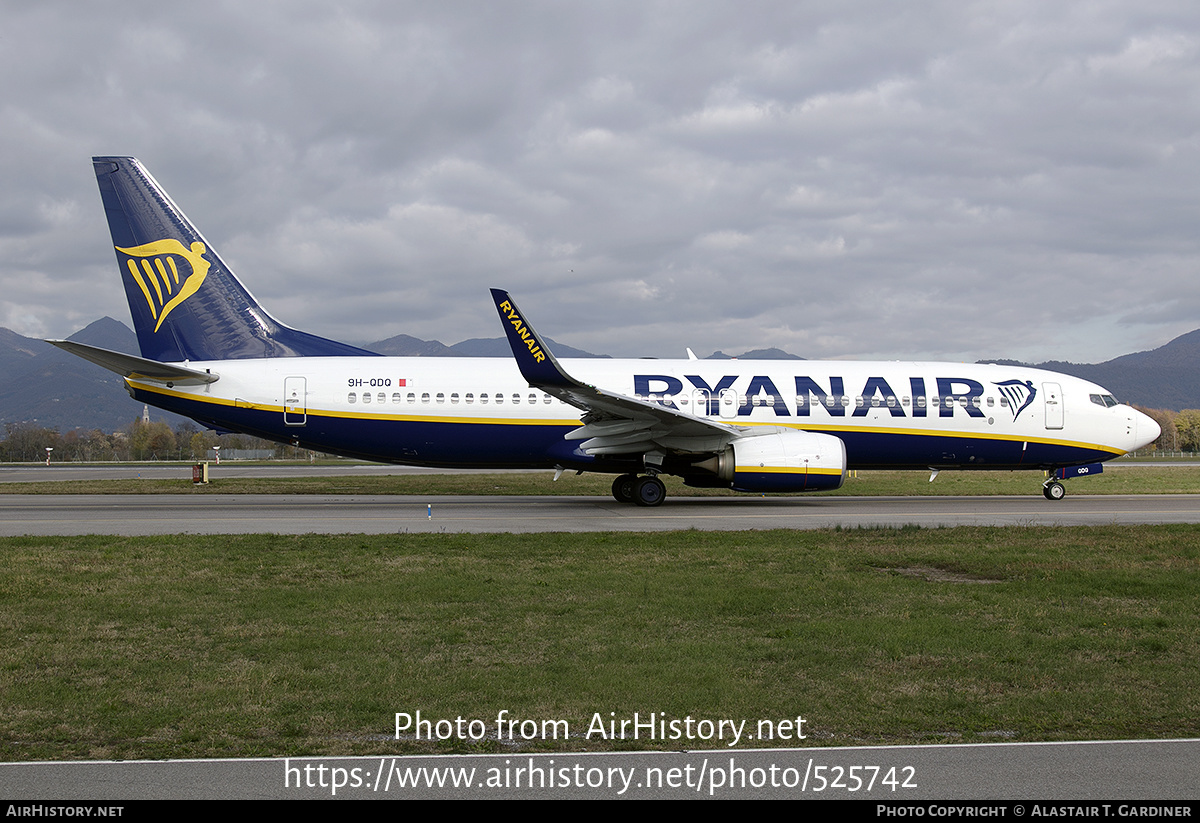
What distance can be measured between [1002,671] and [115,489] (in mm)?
27018

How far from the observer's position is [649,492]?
19969 mm

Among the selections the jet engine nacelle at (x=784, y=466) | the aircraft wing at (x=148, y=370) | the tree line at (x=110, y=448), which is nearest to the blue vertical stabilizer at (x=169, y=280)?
the aircraft wing at (x=148, y=370)

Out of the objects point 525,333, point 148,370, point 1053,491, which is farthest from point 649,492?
point 148,370

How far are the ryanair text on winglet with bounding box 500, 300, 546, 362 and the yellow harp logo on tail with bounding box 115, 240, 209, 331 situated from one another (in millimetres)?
9489

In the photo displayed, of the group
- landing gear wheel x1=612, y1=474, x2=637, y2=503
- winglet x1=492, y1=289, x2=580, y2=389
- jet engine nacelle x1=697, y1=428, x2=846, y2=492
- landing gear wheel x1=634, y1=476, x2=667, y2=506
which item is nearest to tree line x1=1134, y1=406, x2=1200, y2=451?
jet engine nacelle x1=697, y1=428, x2=846, y2=492

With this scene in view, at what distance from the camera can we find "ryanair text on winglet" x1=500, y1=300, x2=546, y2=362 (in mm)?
17203

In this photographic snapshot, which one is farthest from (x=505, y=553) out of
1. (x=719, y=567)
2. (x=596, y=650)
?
(x=596, y=650)

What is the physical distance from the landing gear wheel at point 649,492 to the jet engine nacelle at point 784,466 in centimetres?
182

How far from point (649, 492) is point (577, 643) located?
13.2 meters

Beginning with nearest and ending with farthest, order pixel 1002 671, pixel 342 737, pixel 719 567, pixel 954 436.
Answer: pixel 342 737
pixel 1002 671
pixel 719 567
pixel 954 436

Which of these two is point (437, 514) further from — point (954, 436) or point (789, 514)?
point (954, 436)

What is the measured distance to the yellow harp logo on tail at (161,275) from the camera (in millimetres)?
21203

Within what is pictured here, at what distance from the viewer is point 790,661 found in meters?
6.40

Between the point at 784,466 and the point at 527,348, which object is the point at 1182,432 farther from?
the point at 527,348
